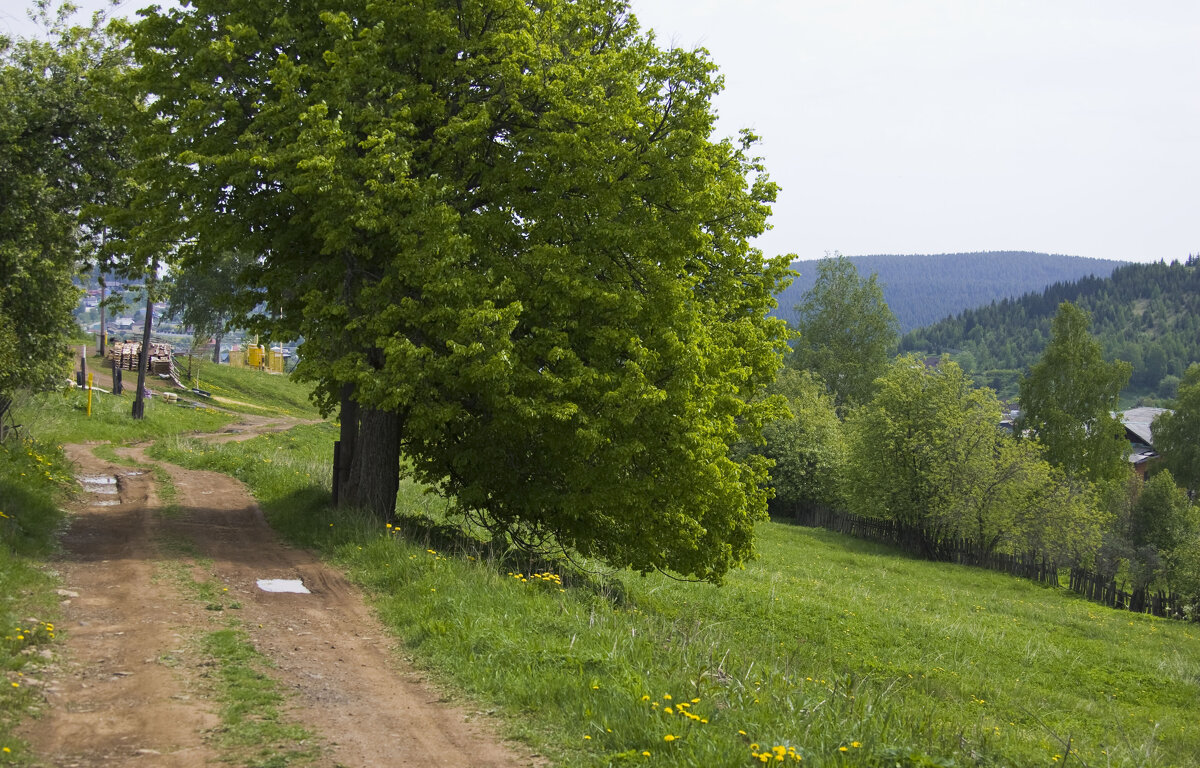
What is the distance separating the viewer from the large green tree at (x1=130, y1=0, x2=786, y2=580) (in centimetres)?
1509

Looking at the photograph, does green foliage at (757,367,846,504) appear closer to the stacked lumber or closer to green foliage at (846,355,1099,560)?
green foliage at (846,355,1099,560)

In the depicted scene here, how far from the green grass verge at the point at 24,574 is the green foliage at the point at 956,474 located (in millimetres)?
41983

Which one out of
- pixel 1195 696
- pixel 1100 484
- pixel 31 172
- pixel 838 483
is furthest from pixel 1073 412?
pixel 31 172

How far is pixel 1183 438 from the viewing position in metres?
85.6

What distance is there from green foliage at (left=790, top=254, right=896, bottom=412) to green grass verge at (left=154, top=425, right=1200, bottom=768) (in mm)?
49641

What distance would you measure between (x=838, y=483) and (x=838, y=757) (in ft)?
174

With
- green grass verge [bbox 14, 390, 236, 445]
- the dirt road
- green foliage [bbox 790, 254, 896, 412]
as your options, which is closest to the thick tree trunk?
the dirt road

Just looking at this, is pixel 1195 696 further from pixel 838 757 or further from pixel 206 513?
pixel 206 513

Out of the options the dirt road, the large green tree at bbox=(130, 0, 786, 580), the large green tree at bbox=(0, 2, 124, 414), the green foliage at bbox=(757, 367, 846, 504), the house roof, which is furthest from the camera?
the house roof

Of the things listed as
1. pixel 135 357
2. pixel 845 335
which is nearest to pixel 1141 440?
pixel 845 335

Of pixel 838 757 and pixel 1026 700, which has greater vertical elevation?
pixel 838 757

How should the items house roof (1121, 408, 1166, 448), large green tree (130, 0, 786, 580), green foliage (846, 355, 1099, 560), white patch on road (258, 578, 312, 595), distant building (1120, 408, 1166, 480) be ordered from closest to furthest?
white patch on road (258, 578, 312, 595) < large green tree (130, 0, 786, 580) < green foliage (846, 355, 1099, 560) < distant building (1120, 408, 1166, 480) < house roof (1121, 408, 1166, 448)

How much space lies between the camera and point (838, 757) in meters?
7.40

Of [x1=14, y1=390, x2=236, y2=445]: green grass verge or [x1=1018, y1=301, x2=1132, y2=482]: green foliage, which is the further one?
[x1=1018, y1=301, x2=1132, y2=482]: green foliage
